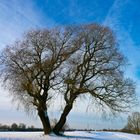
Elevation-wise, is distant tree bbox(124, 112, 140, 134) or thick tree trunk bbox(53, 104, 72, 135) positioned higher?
distant tree bbox(124, 112, 140, 134)

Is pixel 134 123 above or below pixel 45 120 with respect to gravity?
above

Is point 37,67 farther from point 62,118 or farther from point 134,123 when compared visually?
point 134,123

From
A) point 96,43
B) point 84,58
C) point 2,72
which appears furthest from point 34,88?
point 96,43

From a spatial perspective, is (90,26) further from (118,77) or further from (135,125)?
(135,125)

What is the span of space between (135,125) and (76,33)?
8017 centimetres

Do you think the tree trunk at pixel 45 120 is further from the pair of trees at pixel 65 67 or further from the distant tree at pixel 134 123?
the distant tree at pixel 134 123

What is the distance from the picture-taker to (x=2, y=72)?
29875 mm

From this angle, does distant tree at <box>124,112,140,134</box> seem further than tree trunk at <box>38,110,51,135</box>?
Yes

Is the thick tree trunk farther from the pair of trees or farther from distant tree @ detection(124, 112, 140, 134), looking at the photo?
distant tree @ detection(124, 112, 140, 134)

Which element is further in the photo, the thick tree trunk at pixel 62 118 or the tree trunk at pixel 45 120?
the thick tree trunk at pixel 62 118

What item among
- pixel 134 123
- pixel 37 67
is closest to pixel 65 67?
pixel 37 67

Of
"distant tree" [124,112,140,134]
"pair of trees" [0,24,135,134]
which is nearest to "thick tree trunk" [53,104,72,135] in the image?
"pair of trees" [0,24,135,134]

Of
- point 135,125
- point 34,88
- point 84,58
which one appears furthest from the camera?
point 135,125

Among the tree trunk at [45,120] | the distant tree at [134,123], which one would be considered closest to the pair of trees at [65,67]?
the tree trunk at [45,120]
